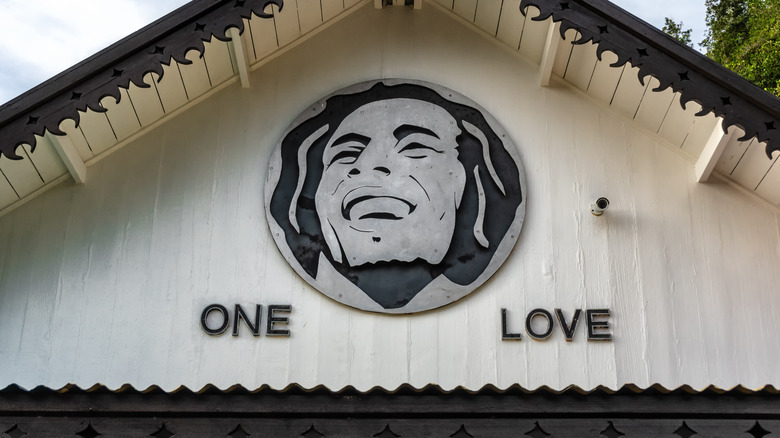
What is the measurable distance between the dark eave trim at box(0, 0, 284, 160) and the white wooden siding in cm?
76

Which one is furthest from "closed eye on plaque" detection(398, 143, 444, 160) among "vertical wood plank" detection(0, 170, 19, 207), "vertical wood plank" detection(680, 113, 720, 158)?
"vertical wood plank" detection(0, 170, 19, 207)

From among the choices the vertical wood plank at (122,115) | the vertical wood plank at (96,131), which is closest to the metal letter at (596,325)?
the vertical wood plank at (122,115)

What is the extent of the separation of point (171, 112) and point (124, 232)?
1.22 meters

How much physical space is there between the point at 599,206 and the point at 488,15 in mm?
2141

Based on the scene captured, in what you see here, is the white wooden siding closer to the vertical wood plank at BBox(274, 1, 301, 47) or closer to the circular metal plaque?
the circular metal plaque

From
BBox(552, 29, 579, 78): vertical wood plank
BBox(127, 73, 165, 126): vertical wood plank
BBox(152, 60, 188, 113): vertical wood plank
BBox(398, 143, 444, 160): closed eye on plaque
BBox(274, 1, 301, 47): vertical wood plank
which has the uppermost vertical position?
BBox(274, 1, 301, 47): vertical wood plank

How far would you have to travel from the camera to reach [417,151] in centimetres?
857

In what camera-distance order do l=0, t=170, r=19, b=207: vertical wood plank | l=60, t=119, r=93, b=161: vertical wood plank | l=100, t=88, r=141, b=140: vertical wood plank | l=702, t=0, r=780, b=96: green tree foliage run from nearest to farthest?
l=0, t=170, r=19, b=207: vertical wood plank < l=60, t=119, r=93, b=161: vertical wood plank < l=100, t=88, r=141, b=140: vertical wood plank < l=702, t=0, r=780, b=96: green tree foliage

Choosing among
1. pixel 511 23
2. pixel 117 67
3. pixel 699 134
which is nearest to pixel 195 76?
pixel 117 67

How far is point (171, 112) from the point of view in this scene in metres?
8.73

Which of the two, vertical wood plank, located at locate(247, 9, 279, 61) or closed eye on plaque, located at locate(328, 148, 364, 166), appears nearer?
closed eye on plaque, located at locate(328, 148, 364, 166)

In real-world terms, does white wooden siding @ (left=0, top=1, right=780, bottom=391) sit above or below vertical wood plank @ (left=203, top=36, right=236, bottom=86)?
below

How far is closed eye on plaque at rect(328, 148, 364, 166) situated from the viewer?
8.51m

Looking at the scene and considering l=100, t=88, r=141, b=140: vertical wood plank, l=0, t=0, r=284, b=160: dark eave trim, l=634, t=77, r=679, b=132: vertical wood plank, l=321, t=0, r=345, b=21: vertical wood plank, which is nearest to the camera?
l=0, t=0, r=284, b=160: dark eave trim
